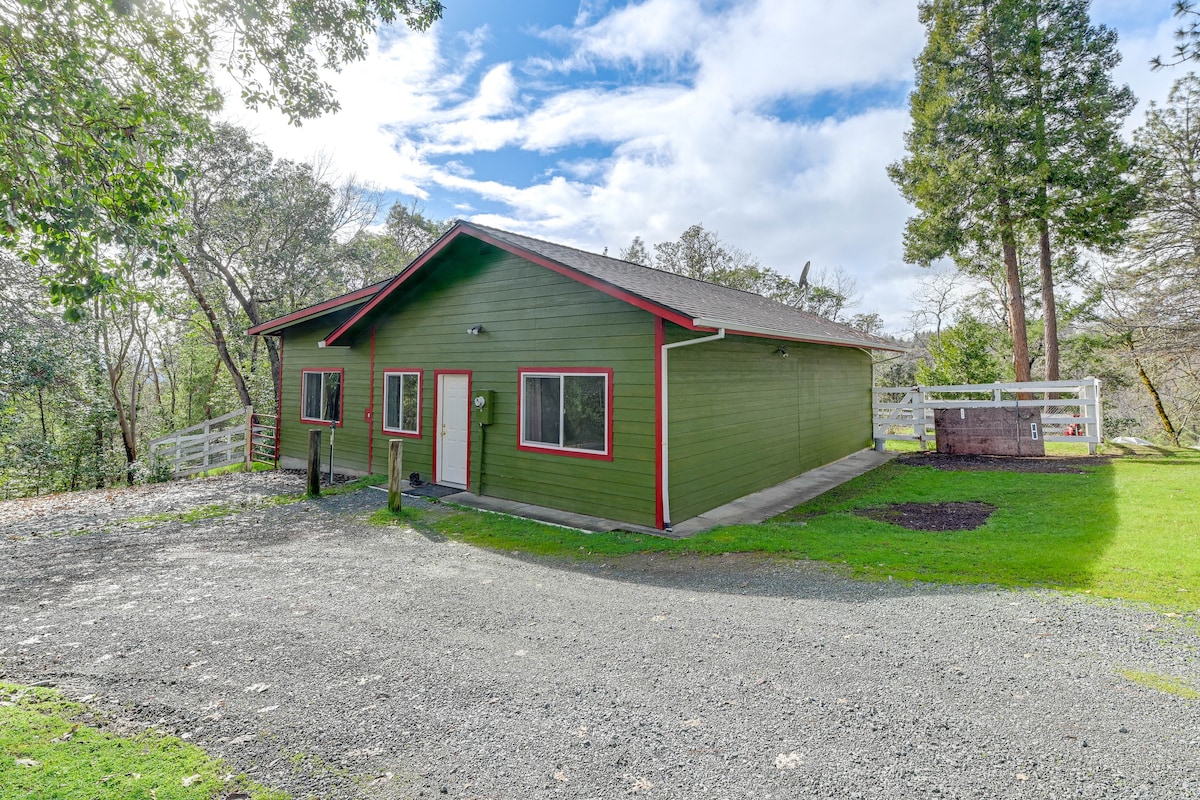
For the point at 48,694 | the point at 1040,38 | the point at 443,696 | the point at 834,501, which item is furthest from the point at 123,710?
the point at 1040,38

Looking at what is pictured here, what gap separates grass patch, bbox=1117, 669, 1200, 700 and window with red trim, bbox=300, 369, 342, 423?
462 inches

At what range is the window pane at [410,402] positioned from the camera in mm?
9750

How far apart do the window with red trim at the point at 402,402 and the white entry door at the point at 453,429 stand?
23.8 inches

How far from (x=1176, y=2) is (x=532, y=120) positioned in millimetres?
13685

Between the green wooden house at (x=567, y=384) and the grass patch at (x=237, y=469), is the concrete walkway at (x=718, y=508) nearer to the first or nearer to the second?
the green wooden house at (x=567, y=384)

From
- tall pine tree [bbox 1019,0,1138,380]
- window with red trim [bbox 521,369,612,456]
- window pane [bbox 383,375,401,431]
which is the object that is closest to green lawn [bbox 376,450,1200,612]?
window with red trim [bbox 521,369,612,456]

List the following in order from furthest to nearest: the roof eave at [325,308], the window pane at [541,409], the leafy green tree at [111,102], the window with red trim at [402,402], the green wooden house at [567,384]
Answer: the roof eave at [325,308], the window with red trim at [402,402], the window pane at [541,409], the green wooden house at [567,384], the leafy green tree at [111,102]

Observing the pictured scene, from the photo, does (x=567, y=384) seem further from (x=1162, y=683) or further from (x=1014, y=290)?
(x=1014, y=290)

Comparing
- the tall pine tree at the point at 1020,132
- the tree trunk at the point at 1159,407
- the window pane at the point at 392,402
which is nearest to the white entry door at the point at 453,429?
the window pane at the point at 392,402

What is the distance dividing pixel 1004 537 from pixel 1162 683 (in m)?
3.28

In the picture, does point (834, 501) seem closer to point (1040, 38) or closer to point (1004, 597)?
point (1004, 597)

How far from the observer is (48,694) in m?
3.04

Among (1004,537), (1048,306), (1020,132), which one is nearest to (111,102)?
(1004,537)

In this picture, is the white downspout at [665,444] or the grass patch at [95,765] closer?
the grass patch at [95,765]
